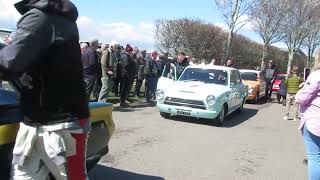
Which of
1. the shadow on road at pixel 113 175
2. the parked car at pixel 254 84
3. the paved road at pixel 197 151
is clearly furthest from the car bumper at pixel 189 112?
the parked car at pixel 254 84

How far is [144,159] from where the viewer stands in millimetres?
7266

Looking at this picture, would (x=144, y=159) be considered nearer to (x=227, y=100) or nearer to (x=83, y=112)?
(x=83, y=112)

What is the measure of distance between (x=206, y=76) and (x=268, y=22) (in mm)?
27418

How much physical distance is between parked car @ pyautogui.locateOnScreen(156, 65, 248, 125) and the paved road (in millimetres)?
304

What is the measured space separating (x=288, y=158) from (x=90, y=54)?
5.20 metres

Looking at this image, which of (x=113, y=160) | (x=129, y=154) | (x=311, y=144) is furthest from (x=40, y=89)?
(x=129, y=154)

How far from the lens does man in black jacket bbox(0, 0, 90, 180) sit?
2.78 metres

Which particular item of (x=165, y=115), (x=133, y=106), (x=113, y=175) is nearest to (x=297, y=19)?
(x=133, y=106)

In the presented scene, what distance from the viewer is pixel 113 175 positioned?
6133 millimetres

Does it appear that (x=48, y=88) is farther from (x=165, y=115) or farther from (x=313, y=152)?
(x=165, y=115)

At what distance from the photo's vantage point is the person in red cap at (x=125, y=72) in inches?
547

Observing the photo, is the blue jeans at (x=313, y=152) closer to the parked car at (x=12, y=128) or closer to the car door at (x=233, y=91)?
the parked car at (x=12, y=128)

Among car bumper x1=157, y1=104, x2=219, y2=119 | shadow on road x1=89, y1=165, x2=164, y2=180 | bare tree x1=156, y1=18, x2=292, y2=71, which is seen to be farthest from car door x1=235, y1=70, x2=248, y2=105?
bare tree x1=156, y1=18, x2=292, y2=71

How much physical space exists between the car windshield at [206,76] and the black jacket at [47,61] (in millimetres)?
9908
